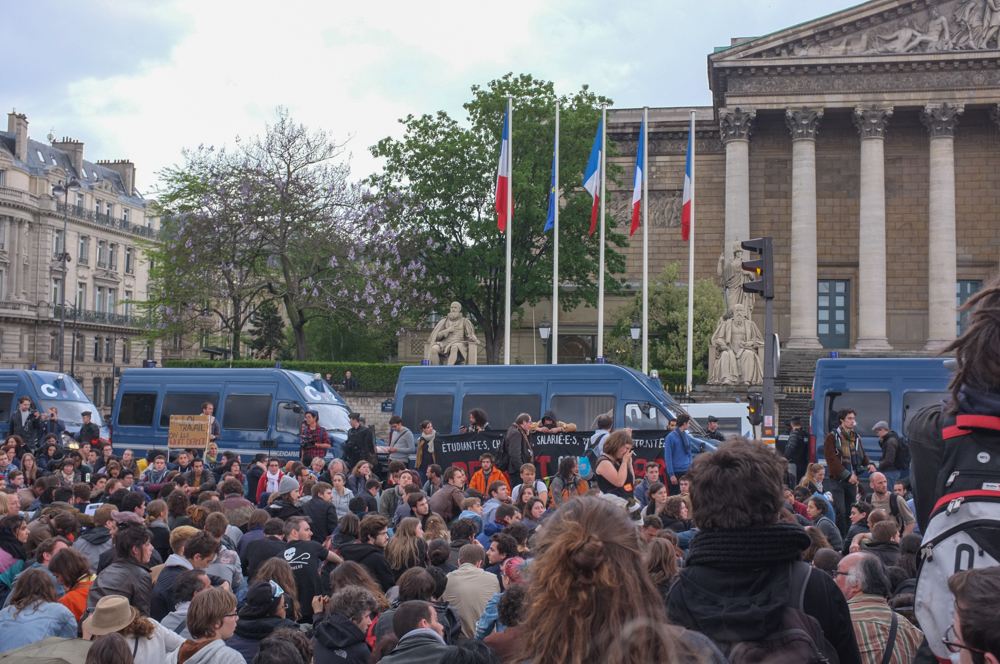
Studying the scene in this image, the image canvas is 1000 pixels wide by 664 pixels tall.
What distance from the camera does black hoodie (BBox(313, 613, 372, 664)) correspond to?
592cm

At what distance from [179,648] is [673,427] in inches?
423

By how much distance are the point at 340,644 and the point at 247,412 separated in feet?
57.2

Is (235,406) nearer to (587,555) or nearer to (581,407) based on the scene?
(581,407)

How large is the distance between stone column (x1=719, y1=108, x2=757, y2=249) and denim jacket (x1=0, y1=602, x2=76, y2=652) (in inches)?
1454

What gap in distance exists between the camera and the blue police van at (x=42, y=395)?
81.0 feet

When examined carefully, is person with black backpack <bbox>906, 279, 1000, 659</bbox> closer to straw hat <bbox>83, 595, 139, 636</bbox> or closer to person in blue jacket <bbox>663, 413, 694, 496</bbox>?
straw hat <bbox>83, 595, 139, 636</bbox>

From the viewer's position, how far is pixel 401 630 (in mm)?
5352

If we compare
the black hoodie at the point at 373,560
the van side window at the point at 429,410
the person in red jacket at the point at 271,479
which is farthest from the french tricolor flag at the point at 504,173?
the black hoodie at the point at 373,560

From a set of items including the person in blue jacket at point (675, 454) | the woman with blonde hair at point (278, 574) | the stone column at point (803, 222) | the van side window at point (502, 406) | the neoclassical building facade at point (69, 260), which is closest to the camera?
the woman with blonde hair at point (278, 574)

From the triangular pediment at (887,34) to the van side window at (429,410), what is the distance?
24651mm

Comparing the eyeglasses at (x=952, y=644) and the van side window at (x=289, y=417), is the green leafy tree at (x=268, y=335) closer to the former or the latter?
the van side window at (x=289, y=417)

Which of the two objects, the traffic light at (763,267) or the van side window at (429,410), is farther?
the van side window at (429,410)

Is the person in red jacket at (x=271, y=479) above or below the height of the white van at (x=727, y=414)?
below

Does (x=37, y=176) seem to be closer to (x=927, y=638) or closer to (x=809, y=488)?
(x=809, y=488)
